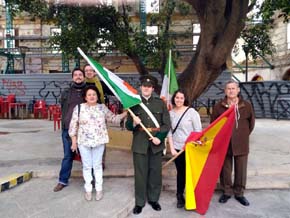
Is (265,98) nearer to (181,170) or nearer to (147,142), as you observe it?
(181,170)

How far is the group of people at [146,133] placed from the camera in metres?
4.23

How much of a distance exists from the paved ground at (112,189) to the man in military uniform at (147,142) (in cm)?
33

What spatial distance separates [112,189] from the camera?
504 cm

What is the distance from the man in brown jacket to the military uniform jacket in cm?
94

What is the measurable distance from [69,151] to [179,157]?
1.67 metres

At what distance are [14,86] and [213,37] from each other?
42.4 ft

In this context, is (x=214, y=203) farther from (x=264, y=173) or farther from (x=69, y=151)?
(x=69, y=151)

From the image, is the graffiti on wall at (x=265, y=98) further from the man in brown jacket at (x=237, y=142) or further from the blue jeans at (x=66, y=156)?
the blue jeans at (x=66, y=156)

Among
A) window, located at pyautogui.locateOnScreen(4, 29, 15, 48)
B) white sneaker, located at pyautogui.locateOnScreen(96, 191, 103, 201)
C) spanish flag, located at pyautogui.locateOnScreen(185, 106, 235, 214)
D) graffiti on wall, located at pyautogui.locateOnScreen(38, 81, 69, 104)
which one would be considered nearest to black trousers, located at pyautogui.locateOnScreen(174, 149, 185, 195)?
spanish flag, located at pyautogui.locateOnScreen(185, 106, 235, 214)

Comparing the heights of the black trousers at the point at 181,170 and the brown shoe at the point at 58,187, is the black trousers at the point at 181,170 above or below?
above

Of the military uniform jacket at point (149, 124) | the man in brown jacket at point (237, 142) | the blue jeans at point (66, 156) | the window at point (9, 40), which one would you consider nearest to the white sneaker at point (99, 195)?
the blue jeans at point (66, 156)

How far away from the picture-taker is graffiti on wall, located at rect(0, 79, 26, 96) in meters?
17.2

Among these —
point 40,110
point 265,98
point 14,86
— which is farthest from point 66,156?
point 14,86

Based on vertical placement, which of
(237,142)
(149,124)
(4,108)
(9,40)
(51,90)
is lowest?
(4,108)
